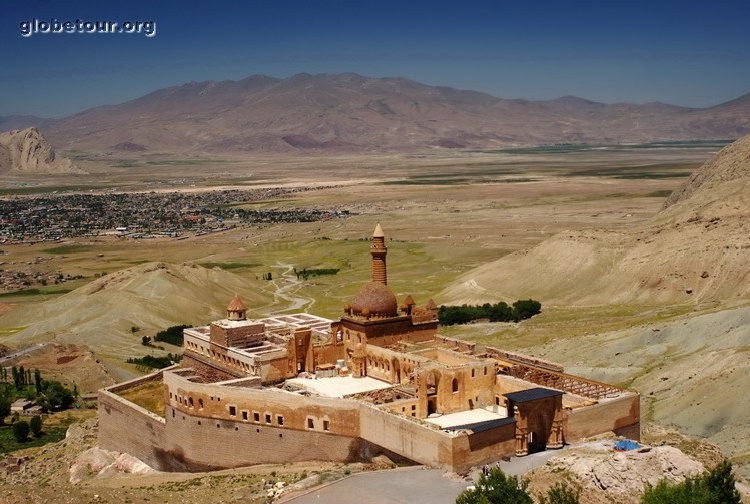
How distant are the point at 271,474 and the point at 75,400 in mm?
27837

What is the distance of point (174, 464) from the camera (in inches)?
1772

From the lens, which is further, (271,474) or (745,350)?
(745,350)

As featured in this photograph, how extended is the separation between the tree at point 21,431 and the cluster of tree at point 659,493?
3314cm

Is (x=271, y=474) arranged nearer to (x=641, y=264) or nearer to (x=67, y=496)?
(x=67, y=496)

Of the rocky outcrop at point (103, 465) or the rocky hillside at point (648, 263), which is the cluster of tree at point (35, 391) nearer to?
the rocky outcrop at point (103, 465)

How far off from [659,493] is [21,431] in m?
38.3

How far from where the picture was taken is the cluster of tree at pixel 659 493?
1155 inches

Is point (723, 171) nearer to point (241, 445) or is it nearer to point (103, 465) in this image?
point (241, 445)

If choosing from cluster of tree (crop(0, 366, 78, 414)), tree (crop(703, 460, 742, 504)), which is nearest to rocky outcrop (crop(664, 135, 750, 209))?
cluster of tree (crop(0, 366, 78, 414))

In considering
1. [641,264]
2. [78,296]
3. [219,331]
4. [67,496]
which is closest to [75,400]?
[219,331]

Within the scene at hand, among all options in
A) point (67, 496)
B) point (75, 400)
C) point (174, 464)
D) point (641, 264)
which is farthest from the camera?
point (641, 264)

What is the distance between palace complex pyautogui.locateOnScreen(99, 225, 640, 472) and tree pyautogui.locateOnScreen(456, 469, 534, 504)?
4.74 m

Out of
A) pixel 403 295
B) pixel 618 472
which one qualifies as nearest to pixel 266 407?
pixel 618 472

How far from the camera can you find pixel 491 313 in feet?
252
